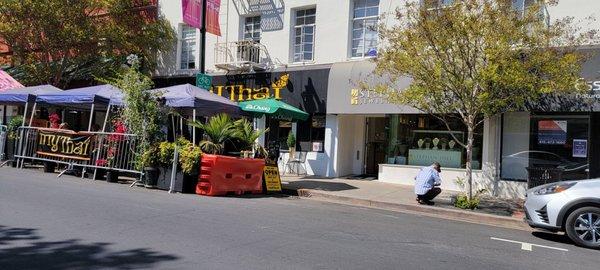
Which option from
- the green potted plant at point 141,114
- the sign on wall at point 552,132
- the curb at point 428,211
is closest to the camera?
the curb at point 428,211

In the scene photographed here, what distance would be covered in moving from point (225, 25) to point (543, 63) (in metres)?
11.8

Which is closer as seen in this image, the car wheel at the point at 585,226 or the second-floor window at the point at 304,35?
the car wheel at the point at 585,226

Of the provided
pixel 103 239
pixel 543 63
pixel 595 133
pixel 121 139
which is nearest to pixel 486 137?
pixel 595 133

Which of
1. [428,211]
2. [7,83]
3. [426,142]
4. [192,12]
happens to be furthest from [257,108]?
[7,83]

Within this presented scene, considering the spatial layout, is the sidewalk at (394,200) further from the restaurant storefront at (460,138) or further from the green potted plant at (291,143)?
the green potted plant at (291,143)

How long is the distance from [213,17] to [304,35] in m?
3.29

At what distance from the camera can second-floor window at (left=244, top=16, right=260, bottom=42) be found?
19078mm

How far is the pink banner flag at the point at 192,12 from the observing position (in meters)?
16.3

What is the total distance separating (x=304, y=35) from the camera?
1803 cm

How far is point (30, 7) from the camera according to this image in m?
19.0

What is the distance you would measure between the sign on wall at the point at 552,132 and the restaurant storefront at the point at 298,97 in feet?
21.0

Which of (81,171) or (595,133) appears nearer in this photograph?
(595,133)

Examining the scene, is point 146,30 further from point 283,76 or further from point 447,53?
point 447,53

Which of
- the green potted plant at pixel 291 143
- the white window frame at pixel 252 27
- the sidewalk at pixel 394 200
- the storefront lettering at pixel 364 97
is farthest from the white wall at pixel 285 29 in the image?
the sidewalk at pixel 394 200
